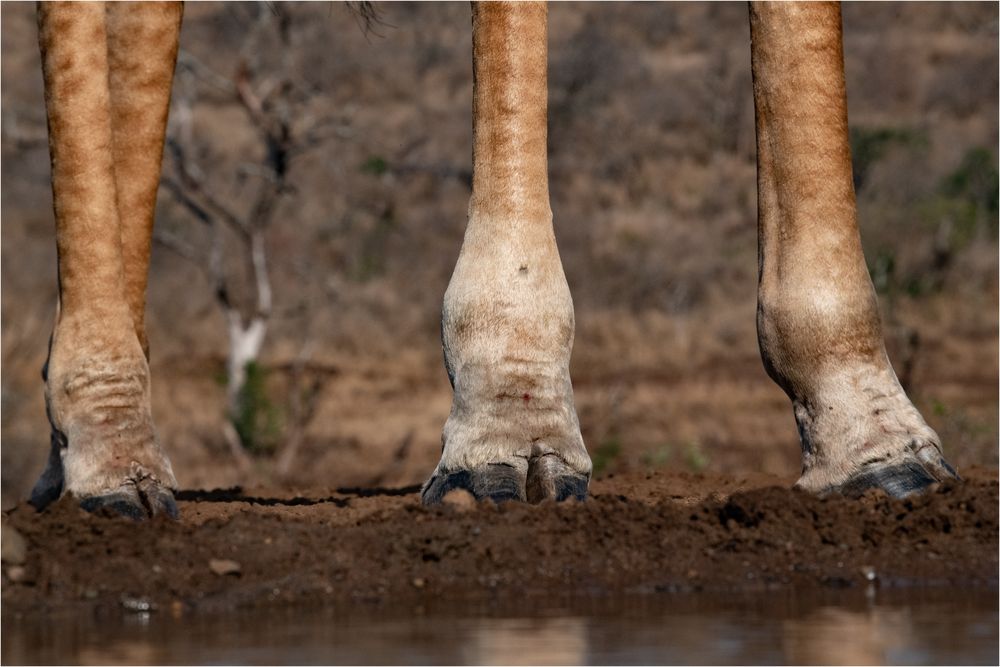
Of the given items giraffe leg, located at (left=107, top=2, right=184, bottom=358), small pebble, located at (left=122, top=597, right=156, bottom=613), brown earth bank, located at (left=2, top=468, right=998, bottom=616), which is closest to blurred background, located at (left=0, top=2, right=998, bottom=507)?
giraffe leg, located at (left=107, top=2, right=184, bottom=358)

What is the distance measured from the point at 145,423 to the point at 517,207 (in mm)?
1380

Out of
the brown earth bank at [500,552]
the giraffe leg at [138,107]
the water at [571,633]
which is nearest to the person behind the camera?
the water at [571,633]

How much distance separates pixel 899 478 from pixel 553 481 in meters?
1.01

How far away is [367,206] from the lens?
2423 cm

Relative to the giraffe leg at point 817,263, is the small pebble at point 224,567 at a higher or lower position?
lower

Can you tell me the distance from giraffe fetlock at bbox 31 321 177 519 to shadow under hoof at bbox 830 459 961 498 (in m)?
2.02

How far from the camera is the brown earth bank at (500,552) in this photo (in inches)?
166

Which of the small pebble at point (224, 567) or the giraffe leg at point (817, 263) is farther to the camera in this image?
the giraffe leg at point (817, 263)

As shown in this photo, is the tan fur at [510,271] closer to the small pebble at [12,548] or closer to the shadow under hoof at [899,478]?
the shadow under hoof at [899,478]

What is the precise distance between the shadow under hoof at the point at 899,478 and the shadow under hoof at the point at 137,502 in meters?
2.00

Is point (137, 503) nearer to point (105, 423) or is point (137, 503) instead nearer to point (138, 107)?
point (105, 423)

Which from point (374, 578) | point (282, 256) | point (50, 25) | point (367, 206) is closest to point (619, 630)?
point (374, 578)

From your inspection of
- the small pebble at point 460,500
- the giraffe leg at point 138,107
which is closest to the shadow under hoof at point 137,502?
the small pebble at point 460,500

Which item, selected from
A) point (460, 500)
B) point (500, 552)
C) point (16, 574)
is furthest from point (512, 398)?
point (16, 574)
